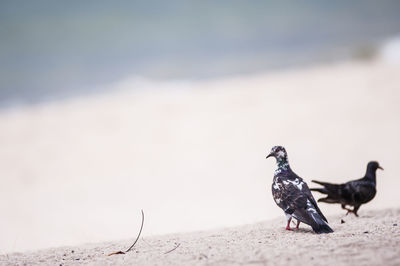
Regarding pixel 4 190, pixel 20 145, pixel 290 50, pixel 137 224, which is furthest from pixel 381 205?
pixel 290 50

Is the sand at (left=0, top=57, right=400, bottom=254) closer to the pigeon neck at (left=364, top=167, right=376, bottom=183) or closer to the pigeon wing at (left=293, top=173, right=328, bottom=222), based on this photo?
the pigeon wing at (left=293, top=173, right=328, bottom=222)

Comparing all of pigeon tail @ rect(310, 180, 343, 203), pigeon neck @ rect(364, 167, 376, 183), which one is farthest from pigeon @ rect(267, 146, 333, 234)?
pigeon neck @ rect(364, 167, 376, 183)

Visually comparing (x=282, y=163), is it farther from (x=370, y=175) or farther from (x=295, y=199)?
(x=370, y=175)

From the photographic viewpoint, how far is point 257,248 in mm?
5664

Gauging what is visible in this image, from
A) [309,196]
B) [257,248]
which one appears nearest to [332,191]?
[309,196]

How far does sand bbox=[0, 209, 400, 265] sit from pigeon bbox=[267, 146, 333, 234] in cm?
16

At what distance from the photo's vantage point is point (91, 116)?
23.0 m

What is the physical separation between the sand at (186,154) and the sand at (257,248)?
436 millimetres

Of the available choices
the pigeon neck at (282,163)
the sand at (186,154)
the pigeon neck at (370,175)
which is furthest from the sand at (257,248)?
the pigeon neck at (282,163)

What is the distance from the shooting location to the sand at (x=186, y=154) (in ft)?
35.0

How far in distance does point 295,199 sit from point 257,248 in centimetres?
97

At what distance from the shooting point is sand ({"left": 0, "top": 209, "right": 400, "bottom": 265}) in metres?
5.17

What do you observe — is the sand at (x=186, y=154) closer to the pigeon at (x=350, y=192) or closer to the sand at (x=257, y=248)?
the sand at (x=257, y=248)

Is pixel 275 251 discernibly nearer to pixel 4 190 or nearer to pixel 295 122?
pixel 4 190
